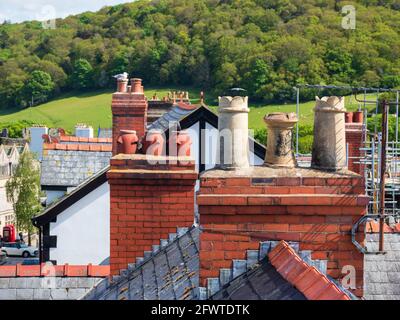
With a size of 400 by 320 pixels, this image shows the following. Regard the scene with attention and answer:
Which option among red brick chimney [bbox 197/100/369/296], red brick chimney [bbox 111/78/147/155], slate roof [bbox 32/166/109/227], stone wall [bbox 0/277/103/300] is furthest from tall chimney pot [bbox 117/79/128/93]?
red brick chimney [bbox 197/100/369/296]

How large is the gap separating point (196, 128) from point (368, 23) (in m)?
121

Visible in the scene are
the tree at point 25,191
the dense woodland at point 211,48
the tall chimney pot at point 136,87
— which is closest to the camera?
the tall chimney pot at point 136,87

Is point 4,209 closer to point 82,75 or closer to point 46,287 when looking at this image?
point 46,287

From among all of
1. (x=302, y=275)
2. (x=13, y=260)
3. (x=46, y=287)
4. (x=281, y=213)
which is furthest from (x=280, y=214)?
(x=13, y=260)

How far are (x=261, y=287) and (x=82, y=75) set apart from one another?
136 metres

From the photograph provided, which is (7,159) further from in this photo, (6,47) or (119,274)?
(6,47)

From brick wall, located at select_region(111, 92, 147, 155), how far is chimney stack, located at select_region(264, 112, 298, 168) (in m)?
8.25

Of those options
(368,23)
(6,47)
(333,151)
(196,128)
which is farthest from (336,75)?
(333,151)

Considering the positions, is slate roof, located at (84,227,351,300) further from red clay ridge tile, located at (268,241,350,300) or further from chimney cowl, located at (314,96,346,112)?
chimney cowl, located at (314,96,346,112)

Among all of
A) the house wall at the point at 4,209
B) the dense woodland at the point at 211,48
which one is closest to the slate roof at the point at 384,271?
the house wall at the point at 4,209

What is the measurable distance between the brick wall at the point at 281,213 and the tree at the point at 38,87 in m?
130

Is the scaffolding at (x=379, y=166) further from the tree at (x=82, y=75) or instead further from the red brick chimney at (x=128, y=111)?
the tree at (x=82, y=75)

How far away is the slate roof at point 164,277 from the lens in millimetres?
7812
